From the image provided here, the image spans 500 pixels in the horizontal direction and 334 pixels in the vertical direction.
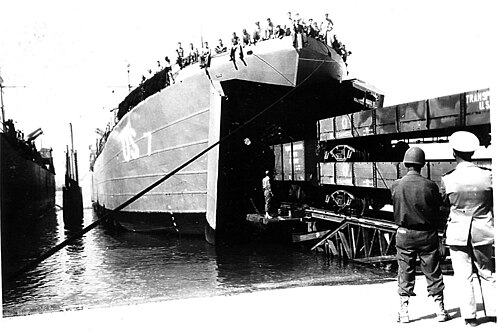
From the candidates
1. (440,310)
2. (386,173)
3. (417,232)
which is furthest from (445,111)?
(440,310)

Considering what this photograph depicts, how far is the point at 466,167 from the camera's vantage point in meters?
3.71

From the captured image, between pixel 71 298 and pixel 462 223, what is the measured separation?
21.5 feet

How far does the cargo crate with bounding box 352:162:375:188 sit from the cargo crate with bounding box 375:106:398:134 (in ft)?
1.95

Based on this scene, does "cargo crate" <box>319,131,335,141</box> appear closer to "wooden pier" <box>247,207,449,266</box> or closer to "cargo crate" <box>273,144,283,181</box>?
"wooden pier" <box>247,207,449,266</box>

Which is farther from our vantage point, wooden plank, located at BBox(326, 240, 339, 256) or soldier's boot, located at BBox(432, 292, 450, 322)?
wooden plank, located at BBox(326, 240, 339, 256)

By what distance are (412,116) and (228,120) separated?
5092mm

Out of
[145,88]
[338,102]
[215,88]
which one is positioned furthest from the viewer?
[145,88]

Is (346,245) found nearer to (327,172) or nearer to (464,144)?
(327,172)

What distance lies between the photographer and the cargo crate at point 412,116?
6820 mm

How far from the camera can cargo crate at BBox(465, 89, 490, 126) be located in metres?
5.74

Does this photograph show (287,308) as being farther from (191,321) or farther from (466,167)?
(466,167)

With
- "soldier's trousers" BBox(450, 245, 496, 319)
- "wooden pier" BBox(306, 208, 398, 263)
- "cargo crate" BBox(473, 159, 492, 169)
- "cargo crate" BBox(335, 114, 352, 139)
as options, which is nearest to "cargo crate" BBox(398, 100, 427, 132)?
"cargo crate" BBox(473, 159, 492, 169)

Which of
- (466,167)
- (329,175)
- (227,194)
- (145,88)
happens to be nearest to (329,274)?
(329,175)

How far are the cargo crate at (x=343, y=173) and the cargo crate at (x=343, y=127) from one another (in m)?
0.52
